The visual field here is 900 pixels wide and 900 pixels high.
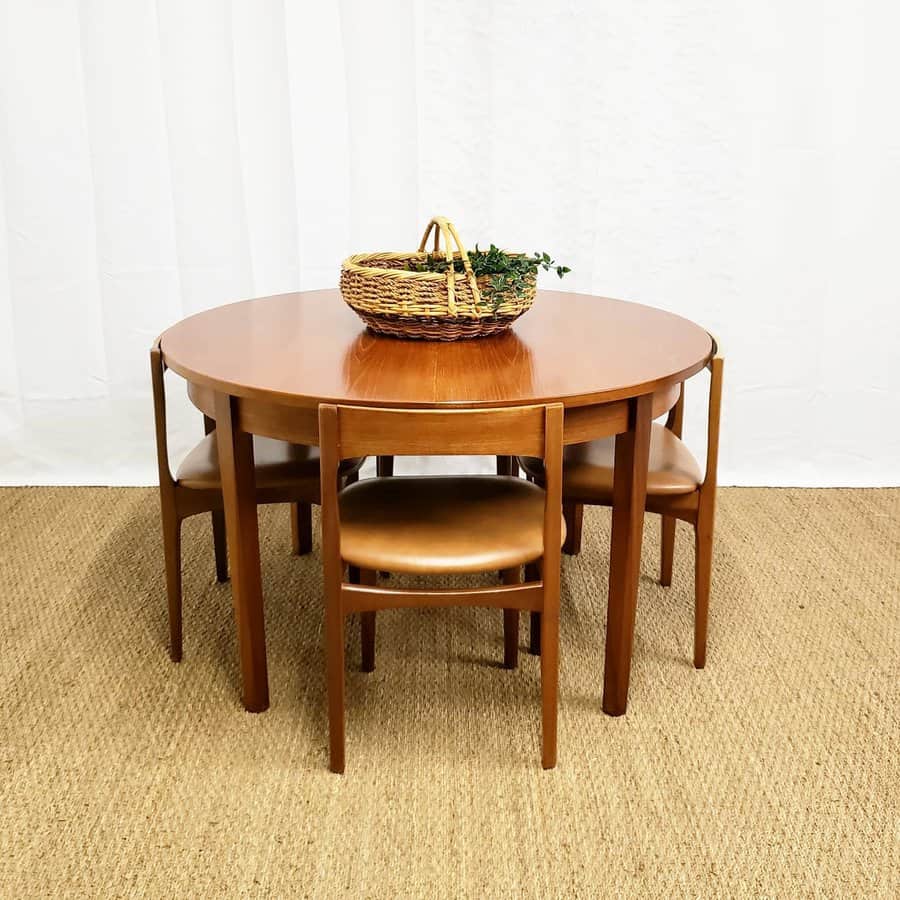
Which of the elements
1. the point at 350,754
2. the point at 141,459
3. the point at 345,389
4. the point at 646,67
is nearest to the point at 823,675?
the point at 350,754

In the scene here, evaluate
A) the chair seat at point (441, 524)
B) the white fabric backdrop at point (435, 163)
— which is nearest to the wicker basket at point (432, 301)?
the chair seat at point (441, 524)

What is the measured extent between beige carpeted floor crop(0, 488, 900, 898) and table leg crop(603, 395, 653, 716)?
9 cm

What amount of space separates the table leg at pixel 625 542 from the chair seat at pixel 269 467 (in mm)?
605

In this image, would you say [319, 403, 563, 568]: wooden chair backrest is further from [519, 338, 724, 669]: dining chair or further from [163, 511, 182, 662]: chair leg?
[163, 511, 182, 662]: chair leg

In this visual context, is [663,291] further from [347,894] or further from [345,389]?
[347,894]

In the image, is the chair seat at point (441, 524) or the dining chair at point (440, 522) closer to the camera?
the dining chair at point (440, 522)

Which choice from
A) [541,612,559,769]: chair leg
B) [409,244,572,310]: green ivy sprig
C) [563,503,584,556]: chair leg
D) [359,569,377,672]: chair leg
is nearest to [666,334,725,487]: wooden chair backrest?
[409,244,572,310]: green ivy sprig

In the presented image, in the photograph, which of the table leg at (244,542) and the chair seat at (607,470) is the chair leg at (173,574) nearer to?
the table leg at (244,542)

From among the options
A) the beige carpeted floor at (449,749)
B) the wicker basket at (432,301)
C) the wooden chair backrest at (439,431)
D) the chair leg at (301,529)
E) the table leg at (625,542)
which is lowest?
the beige carpeted floor at (449,749)

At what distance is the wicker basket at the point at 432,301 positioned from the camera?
1835 millimetres

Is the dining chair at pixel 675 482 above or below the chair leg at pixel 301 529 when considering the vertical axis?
above

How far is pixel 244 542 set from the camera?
1.81 meters

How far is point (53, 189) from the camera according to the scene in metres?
2.99

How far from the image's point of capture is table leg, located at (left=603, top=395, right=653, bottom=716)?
5.68 feet
